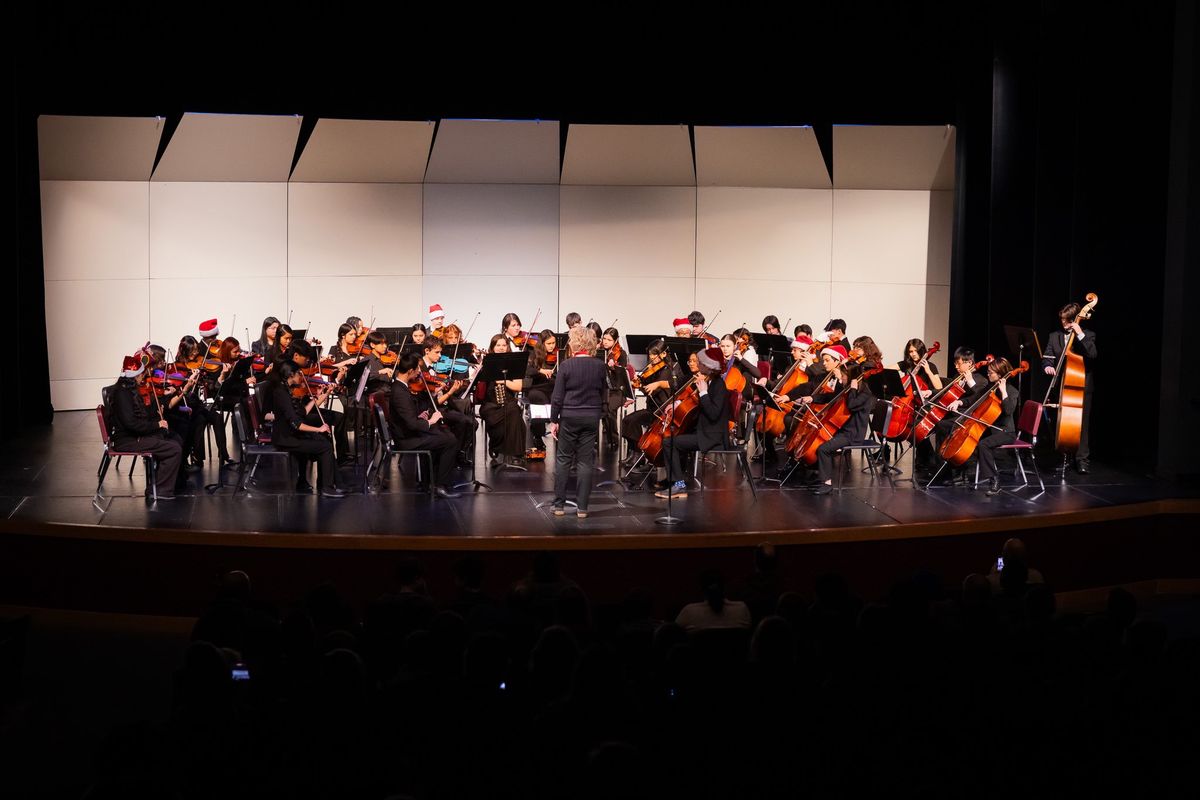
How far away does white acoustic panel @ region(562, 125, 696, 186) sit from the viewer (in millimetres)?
14008

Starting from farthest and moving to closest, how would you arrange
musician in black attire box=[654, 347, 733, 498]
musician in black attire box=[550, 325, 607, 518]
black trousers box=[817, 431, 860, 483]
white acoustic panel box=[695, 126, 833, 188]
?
white acoustic panel box=[695, 126, 833, 188] → black trousers box=[817, 431, 860, 483] → musician in black attire box=[654, 347, 733, 498] → musician in black attire box=[550, 325, 607, 518]

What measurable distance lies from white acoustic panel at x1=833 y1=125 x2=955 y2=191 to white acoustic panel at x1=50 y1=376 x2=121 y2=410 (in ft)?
28.7

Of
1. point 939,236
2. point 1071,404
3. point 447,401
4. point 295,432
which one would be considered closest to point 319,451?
point 295,432

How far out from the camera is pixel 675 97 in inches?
556

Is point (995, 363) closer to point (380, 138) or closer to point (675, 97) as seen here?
point (675, 97)

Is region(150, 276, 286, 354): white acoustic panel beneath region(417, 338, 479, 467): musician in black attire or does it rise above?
above

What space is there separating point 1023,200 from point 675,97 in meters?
4.23

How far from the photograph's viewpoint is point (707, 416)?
8812 mm

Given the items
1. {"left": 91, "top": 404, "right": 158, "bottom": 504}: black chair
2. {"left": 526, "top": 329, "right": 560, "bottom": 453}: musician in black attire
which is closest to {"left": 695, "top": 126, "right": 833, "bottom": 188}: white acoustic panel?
{"left": 526, "top": 329, "right": 560, "bottom": 453}: musician in black attire

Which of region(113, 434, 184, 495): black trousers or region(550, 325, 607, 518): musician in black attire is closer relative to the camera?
region(550, 325, 607, 518): musician in black attire

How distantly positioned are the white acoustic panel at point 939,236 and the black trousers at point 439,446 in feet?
25.3

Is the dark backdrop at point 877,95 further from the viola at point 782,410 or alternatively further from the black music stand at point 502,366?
the black music stand at point 502,366

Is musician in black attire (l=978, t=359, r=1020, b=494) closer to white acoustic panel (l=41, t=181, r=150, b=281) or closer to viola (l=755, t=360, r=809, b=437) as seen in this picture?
viola (l=755, t=360, r=809, b=437)

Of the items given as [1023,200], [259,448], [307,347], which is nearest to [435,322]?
[307,347]
